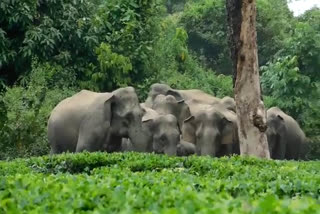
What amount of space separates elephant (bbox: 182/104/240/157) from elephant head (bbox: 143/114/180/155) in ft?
3.90

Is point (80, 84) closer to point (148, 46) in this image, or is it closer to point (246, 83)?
point (148, 46)

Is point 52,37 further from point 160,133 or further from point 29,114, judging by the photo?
point 29,114

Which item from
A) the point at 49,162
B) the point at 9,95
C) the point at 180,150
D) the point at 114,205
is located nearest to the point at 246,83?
the point at 49,162

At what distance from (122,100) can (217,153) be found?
296cm

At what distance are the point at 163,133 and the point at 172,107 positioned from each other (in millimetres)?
1736

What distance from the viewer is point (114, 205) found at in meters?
3.31

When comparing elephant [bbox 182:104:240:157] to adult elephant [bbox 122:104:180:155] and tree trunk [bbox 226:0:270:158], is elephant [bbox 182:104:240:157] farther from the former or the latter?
tree trunk [bbox 226:0:270:158]

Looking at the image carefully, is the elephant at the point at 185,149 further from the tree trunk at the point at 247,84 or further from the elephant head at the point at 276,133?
the tree trunk at the point at 247,84

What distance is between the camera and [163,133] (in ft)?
46.1

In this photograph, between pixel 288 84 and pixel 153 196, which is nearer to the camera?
pixel 153 196

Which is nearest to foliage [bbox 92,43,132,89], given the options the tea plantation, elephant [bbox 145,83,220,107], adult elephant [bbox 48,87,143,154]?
elephant [bbox 145,83,220,107]

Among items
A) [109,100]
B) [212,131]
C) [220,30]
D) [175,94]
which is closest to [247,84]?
[109,100]

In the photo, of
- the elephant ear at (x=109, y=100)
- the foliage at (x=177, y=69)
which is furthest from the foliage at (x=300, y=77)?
the elephant ear at (x=109, y=100)

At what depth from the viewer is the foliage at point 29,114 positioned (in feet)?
51.3
